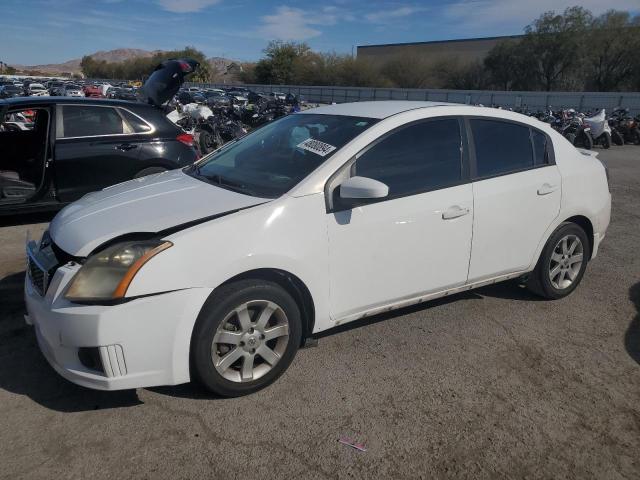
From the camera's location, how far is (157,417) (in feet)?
8.86

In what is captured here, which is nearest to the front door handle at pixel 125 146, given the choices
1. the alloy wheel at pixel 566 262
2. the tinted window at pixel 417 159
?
the tinted window at pixel 417 159

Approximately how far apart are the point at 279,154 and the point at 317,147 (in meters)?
0.34

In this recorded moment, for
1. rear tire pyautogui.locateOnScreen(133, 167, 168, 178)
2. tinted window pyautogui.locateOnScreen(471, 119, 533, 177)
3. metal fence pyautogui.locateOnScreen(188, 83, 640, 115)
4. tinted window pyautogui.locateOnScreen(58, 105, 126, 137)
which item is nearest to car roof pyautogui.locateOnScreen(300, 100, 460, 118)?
tinted window pyautogui.locateOnScreen(471, 119, 533, 177)

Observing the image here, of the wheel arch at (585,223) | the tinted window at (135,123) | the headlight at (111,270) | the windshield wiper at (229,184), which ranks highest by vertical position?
the tinted window at (135,123)

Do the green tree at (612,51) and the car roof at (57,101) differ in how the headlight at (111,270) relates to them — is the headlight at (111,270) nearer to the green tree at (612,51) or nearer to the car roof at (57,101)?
the car roof at (57,101)

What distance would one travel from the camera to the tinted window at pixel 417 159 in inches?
127

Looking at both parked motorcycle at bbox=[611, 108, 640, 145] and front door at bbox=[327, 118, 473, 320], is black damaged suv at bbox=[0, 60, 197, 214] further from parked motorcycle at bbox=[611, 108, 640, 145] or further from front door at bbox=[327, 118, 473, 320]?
parked motorcycle at bbox=[611, 108, 640, 145]

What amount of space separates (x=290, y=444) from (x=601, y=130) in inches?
676

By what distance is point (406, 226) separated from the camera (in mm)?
3205

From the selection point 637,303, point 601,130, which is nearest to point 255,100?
point 601,130

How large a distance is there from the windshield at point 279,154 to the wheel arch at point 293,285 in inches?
18.2

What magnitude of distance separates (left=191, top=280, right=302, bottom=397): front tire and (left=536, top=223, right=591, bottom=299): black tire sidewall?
224 centimetres

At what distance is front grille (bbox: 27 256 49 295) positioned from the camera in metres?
2.73

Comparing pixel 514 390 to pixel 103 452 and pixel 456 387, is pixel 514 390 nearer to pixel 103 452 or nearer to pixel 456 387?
pixel 456 387
